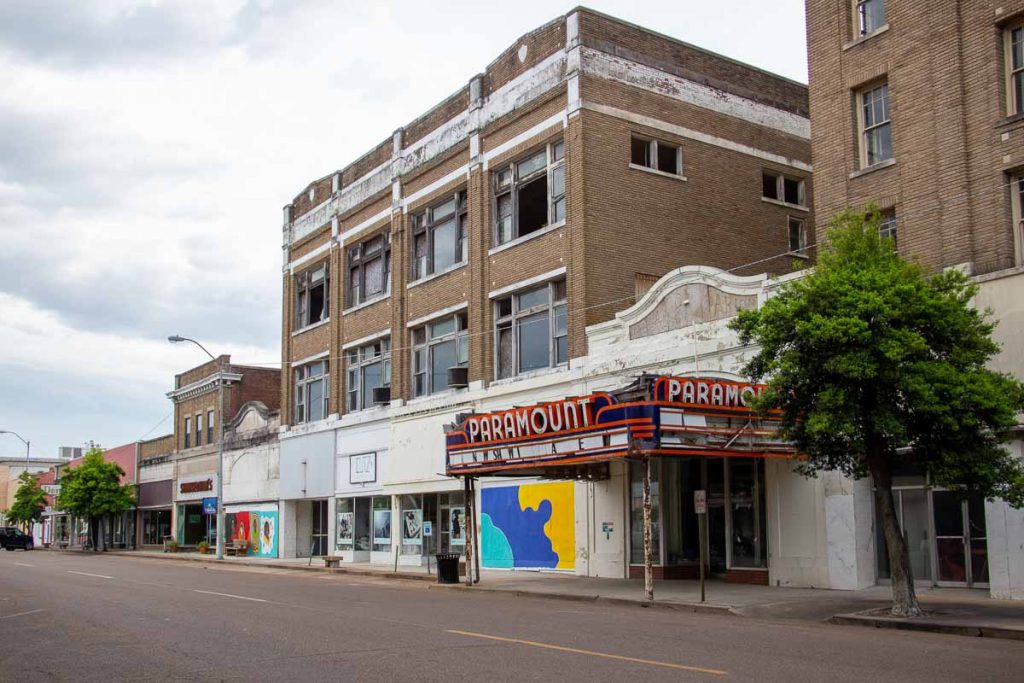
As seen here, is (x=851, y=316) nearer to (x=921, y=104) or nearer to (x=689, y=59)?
(x=921, y=104)

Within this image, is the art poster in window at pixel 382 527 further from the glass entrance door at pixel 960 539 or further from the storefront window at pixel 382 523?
the glass entrance door at pixel 960 539

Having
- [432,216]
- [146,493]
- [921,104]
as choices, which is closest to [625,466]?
[921,104]

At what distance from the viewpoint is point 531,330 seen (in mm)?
31625

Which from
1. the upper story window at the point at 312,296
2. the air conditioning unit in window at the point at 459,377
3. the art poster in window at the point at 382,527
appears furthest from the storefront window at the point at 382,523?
the upper story window at the point at 312,296

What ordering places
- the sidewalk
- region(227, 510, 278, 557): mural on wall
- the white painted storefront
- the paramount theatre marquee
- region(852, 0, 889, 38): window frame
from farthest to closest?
1. region(227, 510, 278, 557): mural on wall
2. region(852, 0, 889, 38): window frame
3. the white painted storefront
4. the paramount theatre marquee
5. the sidewalk

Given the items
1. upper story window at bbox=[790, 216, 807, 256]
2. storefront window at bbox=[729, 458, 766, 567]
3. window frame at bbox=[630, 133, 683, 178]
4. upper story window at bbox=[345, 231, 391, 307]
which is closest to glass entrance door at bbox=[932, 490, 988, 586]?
storefront window at bbox=[729, 458, 766, 567]

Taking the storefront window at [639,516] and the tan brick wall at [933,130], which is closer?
the tan brick wall at [933,130]

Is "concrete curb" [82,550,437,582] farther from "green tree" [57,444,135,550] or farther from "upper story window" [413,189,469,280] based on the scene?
"upper story window" [413,189,469,280]

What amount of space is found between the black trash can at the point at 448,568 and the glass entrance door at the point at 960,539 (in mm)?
11841

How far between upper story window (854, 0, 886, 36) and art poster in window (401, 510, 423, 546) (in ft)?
69.5

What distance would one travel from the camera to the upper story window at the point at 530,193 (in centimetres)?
3073

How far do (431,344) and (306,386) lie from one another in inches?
441

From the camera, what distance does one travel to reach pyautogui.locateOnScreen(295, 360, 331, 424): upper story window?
44.1 m

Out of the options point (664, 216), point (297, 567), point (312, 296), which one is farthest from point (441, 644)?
point (312, 296)
